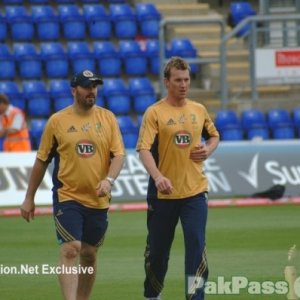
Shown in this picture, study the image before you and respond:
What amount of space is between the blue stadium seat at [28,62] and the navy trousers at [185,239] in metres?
15.8

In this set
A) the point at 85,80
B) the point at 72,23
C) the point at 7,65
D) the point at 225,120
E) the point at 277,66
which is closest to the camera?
the point at 85,80

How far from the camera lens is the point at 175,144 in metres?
11.0

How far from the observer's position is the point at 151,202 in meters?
11.1

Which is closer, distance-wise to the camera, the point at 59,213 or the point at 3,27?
the point at 59,213

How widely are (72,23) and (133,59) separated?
1.75 m

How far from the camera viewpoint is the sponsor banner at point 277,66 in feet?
81.9

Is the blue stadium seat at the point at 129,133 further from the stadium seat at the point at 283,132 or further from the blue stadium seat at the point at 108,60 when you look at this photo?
the stadium seat at the point at 283,132

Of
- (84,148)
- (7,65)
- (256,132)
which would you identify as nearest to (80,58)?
(7,65)

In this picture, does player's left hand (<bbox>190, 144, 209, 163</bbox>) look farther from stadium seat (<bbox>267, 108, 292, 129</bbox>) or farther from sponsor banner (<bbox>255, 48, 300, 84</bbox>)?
stadium seat (<bbox>267, 108, 292, 129</bbox>)

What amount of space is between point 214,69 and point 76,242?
17295 millimetres

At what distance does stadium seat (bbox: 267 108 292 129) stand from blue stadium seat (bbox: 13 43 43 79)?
5.22 meters

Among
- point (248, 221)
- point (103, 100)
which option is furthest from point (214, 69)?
point (248, 221)

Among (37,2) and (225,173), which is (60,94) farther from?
(225,173)

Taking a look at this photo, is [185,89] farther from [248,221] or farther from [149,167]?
[248,221]
